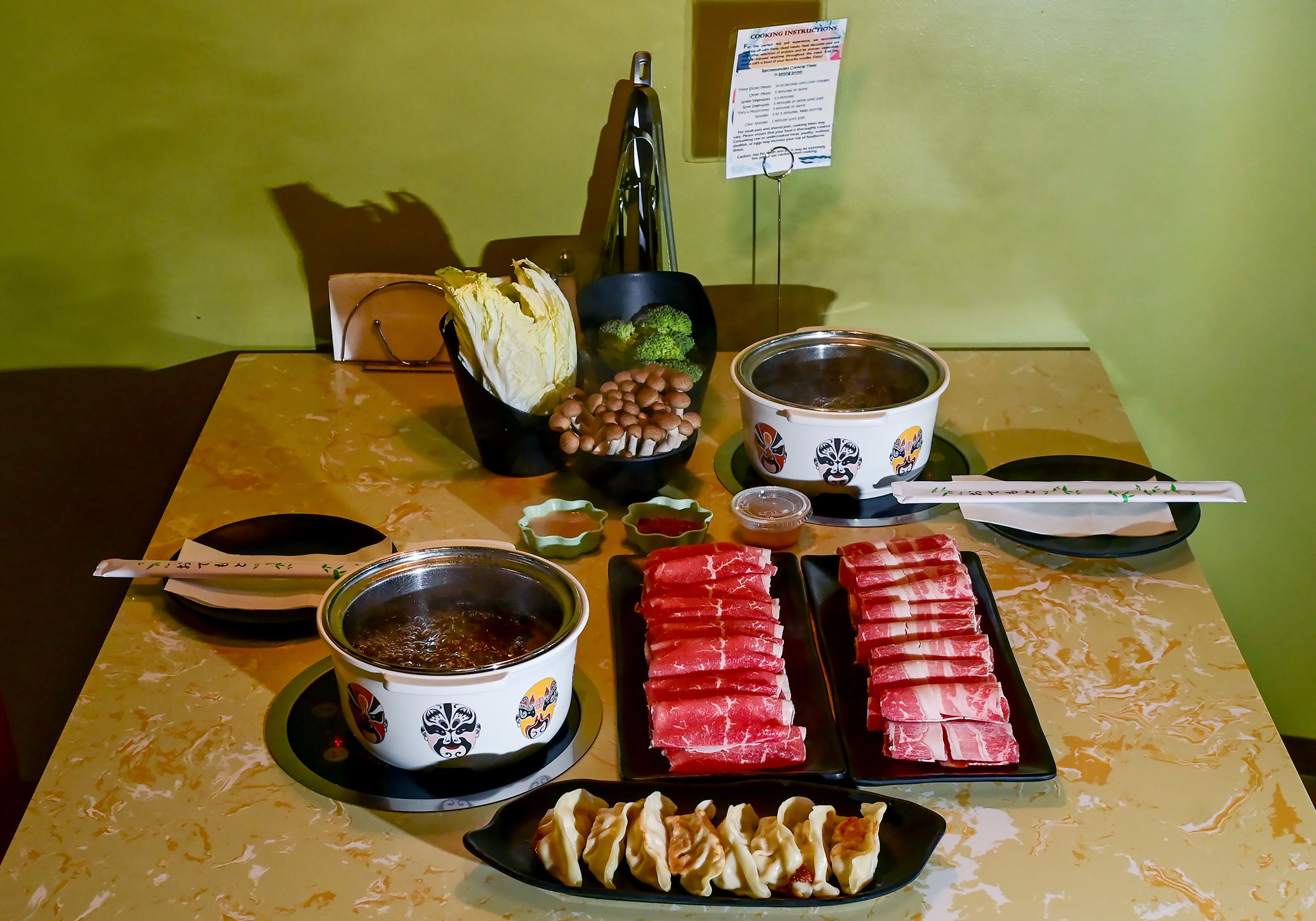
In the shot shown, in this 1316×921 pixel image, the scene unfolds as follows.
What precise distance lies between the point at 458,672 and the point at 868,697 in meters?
0.45

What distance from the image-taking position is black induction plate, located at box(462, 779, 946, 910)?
36.4 inches

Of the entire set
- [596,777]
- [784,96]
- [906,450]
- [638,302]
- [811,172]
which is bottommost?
[596,777]

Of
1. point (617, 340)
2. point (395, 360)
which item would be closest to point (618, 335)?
point (617, 340)

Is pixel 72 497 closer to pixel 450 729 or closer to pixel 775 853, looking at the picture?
pixel 450 729

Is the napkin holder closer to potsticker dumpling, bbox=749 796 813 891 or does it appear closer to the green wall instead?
the green wall

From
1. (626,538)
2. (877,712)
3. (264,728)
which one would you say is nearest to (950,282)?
(626,538)

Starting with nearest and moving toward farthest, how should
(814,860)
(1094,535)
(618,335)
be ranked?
(814,860), (1094,535), (618,335)

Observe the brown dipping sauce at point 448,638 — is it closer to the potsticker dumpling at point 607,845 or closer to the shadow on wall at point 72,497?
the potsticker dumpling at point 607,845

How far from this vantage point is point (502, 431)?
1.52 metres

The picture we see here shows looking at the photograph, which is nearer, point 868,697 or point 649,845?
Result: point 649,845

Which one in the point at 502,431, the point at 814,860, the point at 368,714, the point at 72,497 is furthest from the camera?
the point at 72,497

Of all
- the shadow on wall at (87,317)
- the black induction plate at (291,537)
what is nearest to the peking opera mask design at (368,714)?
the black induction plate at (291,537)

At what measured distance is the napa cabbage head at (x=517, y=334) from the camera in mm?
1451

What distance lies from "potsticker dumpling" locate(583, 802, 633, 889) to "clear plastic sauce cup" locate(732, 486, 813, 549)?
512 mm
